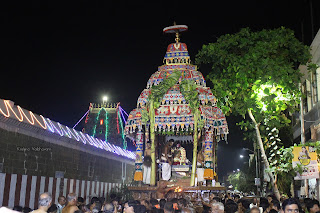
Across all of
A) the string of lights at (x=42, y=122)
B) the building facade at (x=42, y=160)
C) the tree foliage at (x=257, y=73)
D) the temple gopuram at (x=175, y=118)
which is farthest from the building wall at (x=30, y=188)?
the tree foliage at (x=257, y=73)

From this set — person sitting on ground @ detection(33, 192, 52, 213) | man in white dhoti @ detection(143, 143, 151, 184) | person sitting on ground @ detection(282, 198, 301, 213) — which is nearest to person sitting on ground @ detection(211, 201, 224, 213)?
person sitting on ground @ detection(282, 198, 301, 213)

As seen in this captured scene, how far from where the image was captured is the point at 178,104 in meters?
17.5

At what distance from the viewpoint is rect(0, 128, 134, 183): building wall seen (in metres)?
13.2

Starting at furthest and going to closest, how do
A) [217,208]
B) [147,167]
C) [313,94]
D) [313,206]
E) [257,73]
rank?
[313,94]
[147,167]
[257,73]
[313,206]
[217,208]

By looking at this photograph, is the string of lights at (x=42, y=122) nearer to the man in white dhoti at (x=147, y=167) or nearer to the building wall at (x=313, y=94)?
the man in white dhoti at (x=147, y=167)

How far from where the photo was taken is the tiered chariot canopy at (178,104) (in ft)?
56.6

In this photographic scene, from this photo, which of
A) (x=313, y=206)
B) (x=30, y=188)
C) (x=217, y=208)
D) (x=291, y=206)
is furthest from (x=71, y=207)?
(x=30, y=188)

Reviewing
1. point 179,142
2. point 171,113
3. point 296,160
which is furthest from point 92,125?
point 296,160

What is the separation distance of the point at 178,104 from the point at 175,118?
67 centimetres

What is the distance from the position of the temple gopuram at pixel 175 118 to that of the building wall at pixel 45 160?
2.98 metres

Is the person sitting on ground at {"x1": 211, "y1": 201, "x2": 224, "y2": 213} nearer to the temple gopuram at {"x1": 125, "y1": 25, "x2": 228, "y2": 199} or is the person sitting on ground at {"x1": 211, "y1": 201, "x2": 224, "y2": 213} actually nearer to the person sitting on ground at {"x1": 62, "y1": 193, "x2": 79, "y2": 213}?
the person sitting on ground at {"x1": 62, "y1": 193, "x2": 79, "y2": 213}

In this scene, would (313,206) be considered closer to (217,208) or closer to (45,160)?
(217,208)

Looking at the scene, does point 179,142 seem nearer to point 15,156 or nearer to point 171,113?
point 171,113

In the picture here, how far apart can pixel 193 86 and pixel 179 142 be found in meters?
5.52
